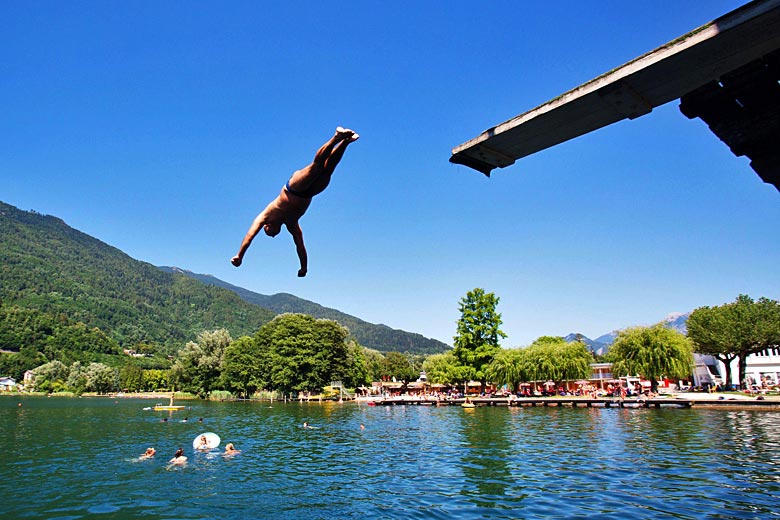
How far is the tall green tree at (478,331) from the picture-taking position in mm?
66625

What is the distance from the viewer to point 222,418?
4700 cm

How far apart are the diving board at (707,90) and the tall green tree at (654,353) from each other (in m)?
54.5

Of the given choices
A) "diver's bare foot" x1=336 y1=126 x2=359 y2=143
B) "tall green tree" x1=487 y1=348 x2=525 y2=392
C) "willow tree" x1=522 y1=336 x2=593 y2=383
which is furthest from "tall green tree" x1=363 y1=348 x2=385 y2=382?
"diver's bare foot" x1=336 y1=126 x2=359 y2=143

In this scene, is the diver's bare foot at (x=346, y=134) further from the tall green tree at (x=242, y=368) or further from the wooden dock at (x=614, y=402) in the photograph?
the tall green tree at (x=242, y=368)

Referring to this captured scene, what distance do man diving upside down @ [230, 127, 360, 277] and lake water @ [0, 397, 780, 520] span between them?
10.9m

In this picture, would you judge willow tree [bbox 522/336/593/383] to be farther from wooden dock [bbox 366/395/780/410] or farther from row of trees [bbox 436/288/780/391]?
wooden dock [bbox 366/395/780/410]

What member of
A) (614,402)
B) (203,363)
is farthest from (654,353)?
(203,363)

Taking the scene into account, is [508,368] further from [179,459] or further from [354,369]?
[179,459]

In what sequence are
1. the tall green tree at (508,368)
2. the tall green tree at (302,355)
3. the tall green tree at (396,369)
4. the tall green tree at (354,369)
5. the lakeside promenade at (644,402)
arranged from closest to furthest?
1. the lakeside promenade at (644,402)
2. the tall green tree at (508,368)
3. the tall green tree at (302,355)
4. the tall green tree at (354,369)
5. the tall green tree at (396,369)

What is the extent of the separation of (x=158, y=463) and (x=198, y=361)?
218 feet

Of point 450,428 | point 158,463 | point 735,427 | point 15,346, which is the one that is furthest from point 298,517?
point 15,346

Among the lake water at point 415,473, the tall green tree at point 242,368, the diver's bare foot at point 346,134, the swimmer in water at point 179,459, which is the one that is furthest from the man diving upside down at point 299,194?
the tall green tree at point 242,368

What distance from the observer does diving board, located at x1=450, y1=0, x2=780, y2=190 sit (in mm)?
2736

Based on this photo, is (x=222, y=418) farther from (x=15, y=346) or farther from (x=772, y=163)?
(x=15, y=346)
